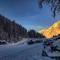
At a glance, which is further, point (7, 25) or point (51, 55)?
point (7, 25)

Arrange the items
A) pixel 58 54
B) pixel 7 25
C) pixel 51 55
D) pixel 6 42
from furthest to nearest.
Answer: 1. pixel 7 25
2. pixel 6 42
3. pixel 51 55
4. pixel 58 54

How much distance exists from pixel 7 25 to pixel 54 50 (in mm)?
89659

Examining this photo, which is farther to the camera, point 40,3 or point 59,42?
point 59,42

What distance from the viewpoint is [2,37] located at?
10069 cm

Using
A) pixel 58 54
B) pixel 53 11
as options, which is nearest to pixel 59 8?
pixel 53 11

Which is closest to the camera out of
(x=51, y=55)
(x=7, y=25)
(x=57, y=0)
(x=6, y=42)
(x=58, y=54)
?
(x=57, y=0)

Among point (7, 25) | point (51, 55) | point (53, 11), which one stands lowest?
point (51, 55)

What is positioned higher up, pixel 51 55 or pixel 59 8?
pixel 59 8

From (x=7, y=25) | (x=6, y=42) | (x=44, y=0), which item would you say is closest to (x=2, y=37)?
(x=6, y=42)

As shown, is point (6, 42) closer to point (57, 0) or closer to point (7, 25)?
point (7, 25)

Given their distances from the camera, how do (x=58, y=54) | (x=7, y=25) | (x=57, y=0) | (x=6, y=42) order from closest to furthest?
(x=57, y=0) → (x=58, y=54) → (x=6, y=42) → (x=7, y=25)

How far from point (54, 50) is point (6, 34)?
77425 millimetres

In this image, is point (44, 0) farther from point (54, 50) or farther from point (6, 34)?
point (6, 34)

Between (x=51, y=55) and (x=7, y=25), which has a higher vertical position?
(x=7, y=25)
